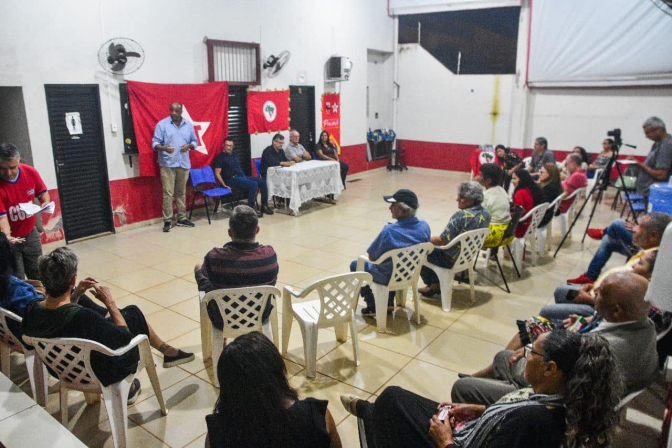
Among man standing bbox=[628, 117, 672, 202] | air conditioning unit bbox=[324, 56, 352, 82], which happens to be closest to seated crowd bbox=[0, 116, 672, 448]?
man standing bbox=[628, 117, 672, 202]

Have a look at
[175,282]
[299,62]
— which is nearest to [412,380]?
[175,282]

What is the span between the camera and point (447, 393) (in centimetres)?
284

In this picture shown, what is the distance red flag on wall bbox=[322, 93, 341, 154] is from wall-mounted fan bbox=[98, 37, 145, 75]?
3808 millimetres

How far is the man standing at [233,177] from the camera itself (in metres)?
6.95

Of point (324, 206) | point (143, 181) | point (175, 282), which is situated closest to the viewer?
point (175, 282)

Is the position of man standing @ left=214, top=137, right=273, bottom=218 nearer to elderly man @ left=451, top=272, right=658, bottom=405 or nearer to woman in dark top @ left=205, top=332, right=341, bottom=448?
elderly man @ left=451, top=272, right=658, bottom=405

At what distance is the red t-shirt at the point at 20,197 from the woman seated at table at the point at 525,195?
4.19 meters

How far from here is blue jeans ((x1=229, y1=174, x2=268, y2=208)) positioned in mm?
6980

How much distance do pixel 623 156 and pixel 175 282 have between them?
773cm

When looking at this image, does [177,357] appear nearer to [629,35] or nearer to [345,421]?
[345,421]

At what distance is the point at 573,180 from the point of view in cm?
557

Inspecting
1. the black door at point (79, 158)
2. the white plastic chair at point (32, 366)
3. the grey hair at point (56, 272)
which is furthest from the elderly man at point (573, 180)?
the black door at point (79, 158)

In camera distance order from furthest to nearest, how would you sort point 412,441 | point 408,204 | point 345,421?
1. point 408,204
2. point 345,421
3. point 412,441

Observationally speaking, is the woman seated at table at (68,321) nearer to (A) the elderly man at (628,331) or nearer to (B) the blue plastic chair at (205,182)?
(A) the elderly man at (628,331)
